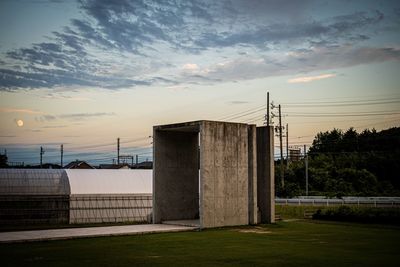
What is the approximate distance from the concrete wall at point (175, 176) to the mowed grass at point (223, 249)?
17.0ft

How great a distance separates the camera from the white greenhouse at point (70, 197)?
30266 mm

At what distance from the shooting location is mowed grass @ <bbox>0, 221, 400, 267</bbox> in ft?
53.8

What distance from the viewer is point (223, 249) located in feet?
63.8

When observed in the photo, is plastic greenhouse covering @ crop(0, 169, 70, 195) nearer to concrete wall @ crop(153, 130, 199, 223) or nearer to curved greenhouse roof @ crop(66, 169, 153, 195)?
curved greenhouse roof @ crop(66, 169, 153, 195)

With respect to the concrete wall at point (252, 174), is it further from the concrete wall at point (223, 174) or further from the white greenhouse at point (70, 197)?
the white greenhouse at point (70, 197)

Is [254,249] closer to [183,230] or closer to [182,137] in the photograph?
[183,230]

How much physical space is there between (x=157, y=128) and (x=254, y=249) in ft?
43.1

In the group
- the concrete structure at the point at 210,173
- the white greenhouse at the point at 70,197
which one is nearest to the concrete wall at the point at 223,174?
the concrete structure at the point at 210,173

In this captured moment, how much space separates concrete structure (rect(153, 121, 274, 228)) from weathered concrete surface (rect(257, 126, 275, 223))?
6cm

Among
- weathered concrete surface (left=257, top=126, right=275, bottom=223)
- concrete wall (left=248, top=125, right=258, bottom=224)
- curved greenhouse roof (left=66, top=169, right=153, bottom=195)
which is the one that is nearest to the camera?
concrete wall (left=248, top=125, right=258, bottom=224)

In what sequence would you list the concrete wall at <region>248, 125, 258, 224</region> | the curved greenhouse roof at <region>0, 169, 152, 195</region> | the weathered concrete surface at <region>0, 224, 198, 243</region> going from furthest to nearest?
the curved greenhouse roof at <region>0, 169, 152, 195</region>
the concrete wall at <region>248, 125, 258, 224</region>
the weathered concrete surface at <region>0, 224, 198, 243</region>

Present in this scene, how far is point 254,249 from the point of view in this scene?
19469 mm

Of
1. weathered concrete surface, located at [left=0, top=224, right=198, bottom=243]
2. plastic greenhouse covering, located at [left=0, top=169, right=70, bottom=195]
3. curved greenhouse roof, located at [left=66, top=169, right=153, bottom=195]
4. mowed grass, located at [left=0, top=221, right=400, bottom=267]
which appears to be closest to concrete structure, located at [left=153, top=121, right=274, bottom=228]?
weathered concrete surface, located at [left=0, top=224, right=198, bottom=243]

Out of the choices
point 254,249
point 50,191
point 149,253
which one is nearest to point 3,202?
point 50,191
